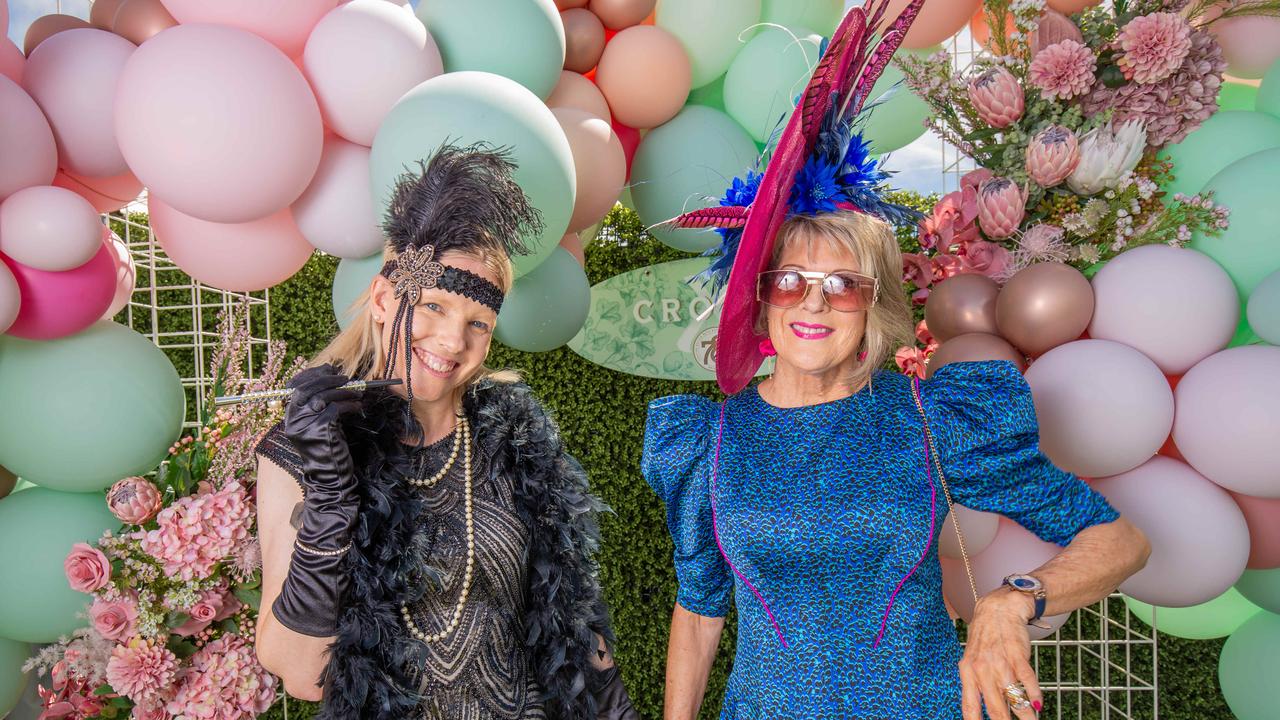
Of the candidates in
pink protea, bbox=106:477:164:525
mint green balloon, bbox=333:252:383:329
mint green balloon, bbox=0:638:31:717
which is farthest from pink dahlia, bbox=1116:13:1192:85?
mint green balloon, bbox=0:638:31:717

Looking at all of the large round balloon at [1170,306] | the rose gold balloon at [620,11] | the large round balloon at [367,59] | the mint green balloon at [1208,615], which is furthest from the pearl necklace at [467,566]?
the mint green balloon at [1208,615]

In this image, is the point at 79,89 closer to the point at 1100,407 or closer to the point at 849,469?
the point at 849,469

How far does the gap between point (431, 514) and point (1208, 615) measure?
7.86ft

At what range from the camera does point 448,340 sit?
1.68 metres

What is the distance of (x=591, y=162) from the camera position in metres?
2.42

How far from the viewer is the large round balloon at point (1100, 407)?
202 centimetres

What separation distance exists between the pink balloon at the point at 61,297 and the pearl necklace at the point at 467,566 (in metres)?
1.10

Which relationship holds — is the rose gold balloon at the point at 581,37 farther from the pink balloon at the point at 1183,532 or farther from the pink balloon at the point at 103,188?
the pink balloon at the point at 1183,532

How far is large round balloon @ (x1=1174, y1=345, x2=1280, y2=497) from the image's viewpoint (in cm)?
195

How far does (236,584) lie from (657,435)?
1.35m

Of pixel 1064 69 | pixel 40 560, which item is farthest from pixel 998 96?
pixel 40 560

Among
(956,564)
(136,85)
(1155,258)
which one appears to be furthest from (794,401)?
(136,85)

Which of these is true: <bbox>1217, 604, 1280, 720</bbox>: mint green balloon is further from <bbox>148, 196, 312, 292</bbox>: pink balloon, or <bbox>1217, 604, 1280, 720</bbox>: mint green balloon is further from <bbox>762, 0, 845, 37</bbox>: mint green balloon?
<bbox>148, 196, 312, 292</bbox>: pink balloon

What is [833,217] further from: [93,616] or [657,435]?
[93,616]
